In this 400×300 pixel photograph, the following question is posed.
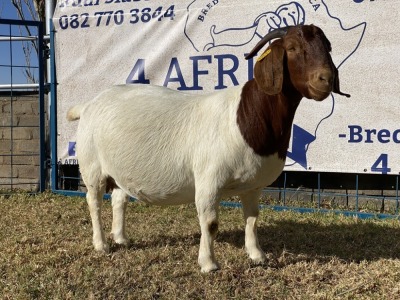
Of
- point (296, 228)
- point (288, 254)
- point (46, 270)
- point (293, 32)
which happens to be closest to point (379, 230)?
point (296, 228)

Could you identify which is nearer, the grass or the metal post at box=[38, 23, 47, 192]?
the grass

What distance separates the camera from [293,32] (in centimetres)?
328

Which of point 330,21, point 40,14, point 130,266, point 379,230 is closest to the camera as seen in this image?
point 130,266

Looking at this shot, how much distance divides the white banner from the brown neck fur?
2296 millimetres

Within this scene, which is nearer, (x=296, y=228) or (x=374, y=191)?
(x=296, y=228)

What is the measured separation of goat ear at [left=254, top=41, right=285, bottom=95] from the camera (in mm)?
3277

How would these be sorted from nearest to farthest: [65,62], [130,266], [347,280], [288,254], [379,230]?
[347,280] → [130,266] → [288,254] → [379,230] → [65,62]

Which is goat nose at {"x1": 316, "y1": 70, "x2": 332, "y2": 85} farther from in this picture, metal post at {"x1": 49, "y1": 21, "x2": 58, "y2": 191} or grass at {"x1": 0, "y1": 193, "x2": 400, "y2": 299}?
metal post at {"x1": 49, "y1": 21, "x2": 58, "y2": 191}

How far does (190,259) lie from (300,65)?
1.68 metres

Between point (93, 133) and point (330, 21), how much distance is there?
9.58 ft

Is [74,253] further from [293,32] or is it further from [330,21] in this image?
[330,21]

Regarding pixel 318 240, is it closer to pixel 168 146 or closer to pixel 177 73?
pixel 168 146

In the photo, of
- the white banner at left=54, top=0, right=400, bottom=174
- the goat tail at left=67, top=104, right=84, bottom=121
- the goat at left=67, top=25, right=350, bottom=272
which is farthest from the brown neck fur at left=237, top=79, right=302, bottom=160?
the white banner at left=54, top=0, right=400, bottom=174

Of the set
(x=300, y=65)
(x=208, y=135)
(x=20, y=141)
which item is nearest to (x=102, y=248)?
(x=208, y=135)
